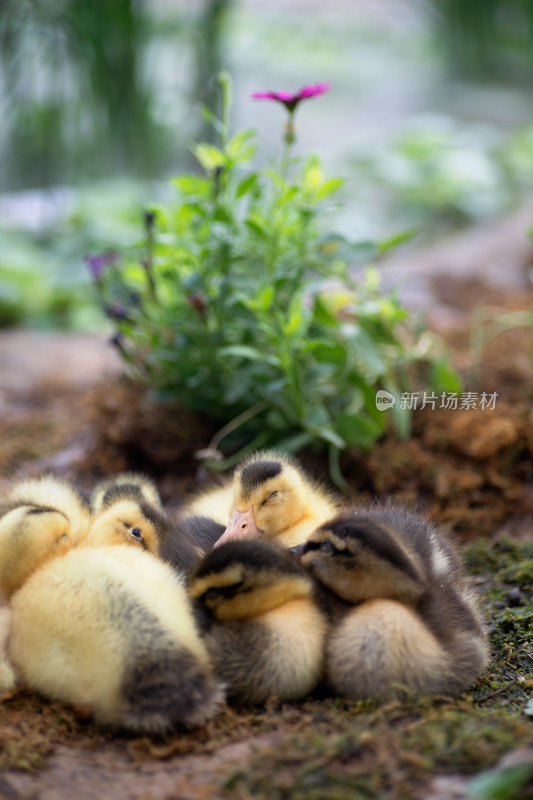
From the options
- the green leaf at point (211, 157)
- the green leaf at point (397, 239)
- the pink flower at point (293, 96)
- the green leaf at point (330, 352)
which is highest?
the pink flower at point (293, 96)

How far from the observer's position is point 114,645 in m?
1.69

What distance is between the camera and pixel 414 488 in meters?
3.02

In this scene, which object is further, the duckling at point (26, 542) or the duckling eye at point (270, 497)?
the duckling eye at point (270, 497)

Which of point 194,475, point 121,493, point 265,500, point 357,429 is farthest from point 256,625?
point 194,475

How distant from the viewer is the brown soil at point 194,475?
1575 millimetres

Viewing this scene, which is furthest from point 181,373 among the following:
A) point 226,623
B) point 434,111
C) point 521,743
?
point 434,111

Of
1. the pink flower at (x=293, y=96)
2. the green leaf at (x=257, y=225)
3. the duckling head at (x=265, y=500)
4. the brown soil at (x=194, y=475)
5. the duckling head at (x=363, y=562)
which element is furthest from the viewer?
the green leaf at (x=257, y=225)

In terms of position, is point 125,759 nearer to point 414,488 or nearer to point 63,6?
point 414,488

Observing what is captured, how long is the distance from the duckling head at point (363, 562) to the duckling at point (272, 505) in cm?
28

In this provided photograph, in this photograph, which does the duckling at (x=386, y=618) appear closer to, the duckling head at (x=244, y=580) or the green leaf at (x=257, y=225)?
the duckling head at (x=244, y=580)

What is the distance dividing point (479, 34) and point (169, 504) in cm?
788
